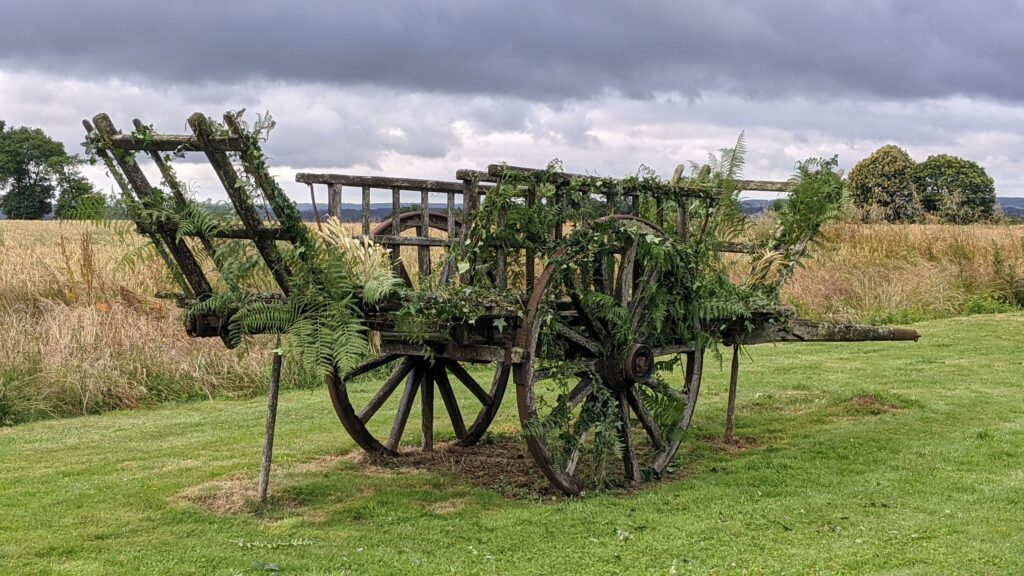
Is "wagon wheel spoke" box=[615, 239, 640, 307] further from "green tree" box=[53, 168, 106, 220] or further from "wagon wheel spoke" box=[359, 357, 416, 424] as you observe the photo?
"green tree" box=[53, 168, 106, 220]

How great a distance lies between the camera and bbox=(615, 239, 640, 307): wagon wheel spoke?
21.2ft

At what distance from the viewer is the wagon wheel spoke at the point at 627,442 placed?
6.52m

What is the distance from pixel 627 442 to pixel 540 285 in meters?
1.45

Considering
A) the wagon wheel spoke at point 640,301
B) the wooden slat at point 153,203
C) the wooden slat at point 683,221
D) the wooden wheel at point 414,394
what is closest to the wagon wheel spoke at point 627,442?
the wagon wheel spoke at point 640,301

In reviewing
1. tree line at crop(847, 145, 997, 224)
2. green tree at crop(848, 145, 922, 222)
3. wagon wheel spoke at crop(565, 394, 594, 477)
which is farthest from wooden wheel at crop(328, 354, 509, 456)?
green tree at crop(848, 145, 922, 222)

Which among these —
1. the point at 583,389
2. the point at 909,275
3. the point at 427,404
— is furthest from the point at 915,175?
the point at 583,389

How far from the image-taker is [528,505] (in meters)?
6.16

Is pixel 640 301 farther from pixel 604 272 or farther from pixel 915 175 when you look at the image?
pixel 915 175

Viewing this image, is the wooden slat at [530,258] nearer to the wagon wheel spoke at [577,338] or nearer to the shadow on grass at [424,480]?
the wagon wheel spoke at [577,338]

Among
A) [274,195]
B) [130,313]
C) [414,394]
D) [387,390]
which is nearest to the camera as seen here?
[274,195]

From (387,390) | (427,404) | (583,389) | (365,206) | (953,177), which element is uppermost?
(953,177)

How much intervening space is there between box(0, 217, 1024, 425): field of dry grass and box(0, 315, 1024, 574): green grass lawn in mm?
621

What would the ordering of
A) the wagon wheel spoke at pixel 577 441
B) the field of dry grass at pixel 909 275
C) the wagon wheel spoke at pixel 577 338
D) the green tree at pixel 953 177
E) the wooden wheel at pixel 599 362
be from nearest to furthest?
1. the wooden wheel at pixel 599 362
2. the wagon wheel spoke at pixel 577 338
3. the wagon wheel spoke at pixel 577 441
4. the field of dry grass at pixel 909 275
5. the green tree at pixel 953 177

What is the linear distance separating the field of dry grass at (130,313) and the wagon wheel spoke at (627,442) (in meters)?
3.21
